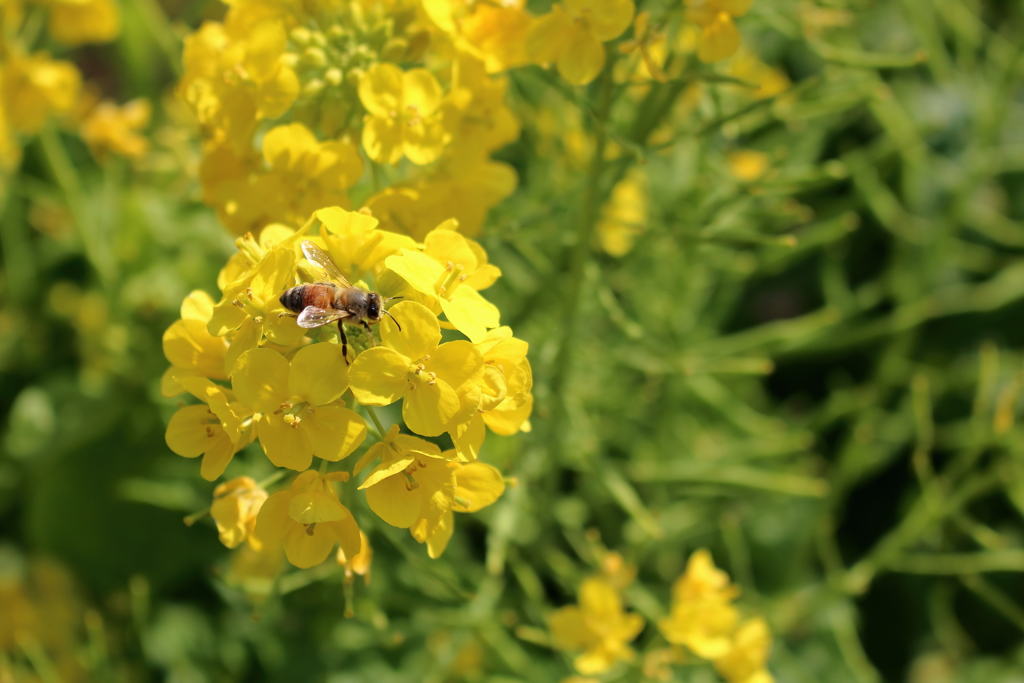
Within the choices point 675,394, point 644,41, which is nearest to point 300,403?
point 644,41

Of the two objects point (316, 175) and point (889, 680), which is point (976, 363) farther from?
point (316, 175)

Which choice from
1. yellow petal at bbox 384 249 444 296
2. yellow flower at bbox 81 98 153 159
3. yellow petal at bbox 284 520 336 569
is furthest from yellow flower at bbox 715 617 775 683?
yellow flower at bbox 81 98 153 159

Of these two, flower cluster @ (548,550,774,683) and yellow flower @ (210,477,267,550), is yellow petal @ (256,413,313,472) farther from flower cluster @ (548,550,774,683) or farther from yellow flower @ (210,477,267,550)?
flower cluster @ (548,550,774,683)

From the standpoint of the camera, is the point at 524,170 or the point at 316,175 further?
the point at 524,170

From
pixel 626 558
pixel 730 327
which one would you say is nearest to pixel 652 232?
pixel 626 558

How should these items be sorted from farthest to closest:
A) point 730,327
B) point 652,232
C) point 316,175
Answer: point 730,327, point 652,232, point 316,175

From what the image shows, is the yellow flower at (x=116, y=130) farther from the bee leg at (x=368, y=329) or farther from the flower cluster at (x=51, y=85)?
the bee leg at (x=368, y=329)
